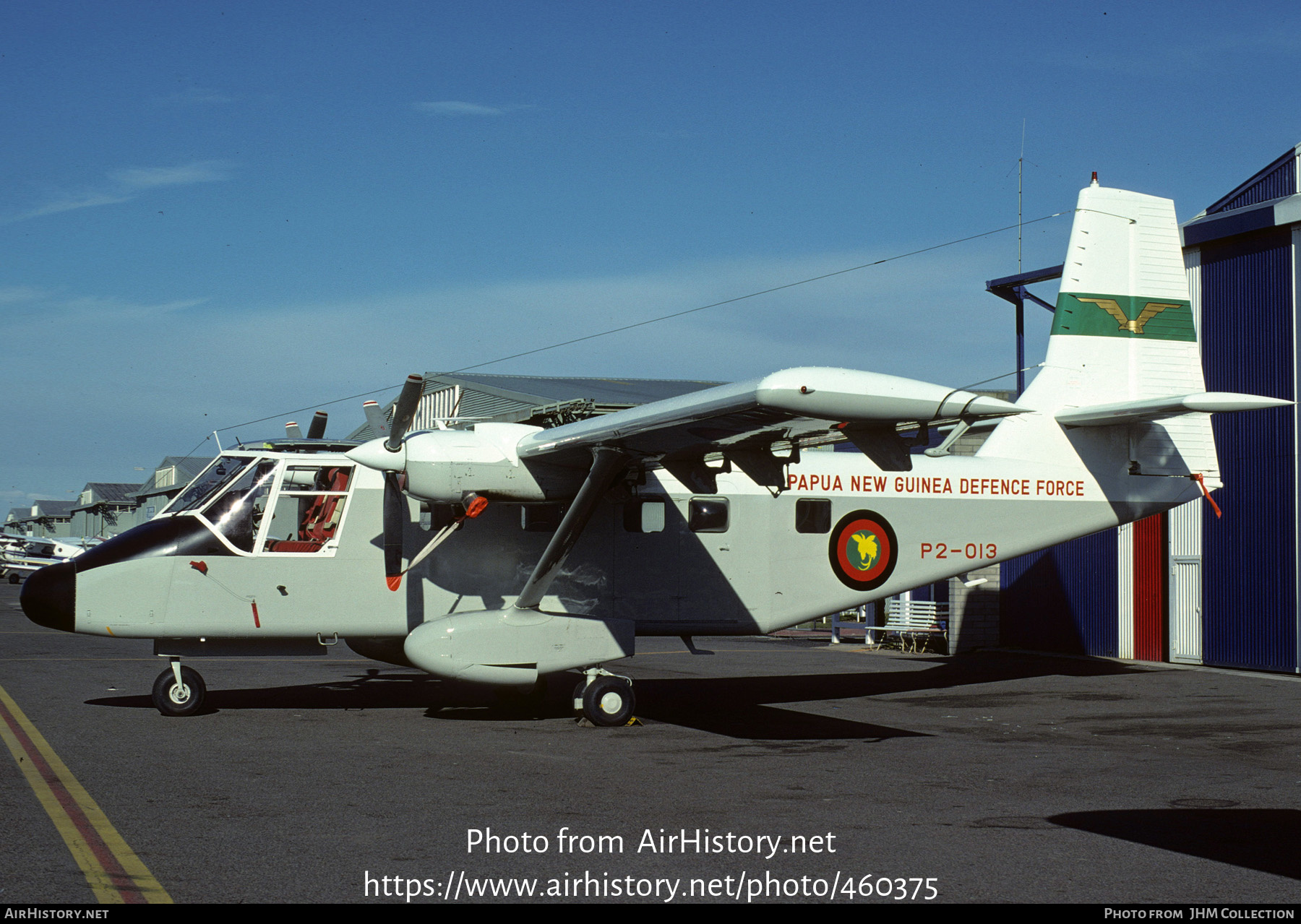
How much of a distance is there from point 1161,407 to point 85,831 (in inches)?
473

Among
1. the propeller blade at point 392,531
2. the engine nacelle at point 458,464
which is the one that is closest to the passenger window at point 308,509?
the propeller blade at point 392,531

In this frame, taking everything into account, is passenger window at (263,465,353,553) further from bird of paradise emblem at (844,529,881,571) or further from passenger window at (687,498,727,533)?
bird of paradise emblem at (844,529,881,571)

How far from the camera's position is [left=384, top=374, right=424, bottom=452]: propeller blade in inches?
484

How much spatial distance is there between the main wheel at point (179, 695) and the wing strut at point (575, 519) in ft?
12.4

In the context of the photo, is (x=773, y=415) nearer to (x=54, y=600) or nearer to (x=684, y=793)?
(x=684, y=793)

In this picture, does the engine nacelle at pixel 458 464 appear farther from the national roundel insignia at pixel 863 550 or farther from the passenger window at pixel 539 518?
the national roundel insignia at pixel 863 550

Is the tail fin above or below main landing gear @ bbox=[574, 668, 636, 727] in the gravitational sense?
above

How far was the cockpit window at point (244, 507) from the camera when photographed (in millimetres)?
13039

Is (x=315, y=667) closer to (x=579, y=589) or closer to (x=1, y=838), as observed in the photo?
(x=579, y=589)

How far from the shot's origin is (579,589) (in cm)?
1398

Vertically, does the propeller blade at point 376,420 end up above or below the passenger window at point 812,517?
above

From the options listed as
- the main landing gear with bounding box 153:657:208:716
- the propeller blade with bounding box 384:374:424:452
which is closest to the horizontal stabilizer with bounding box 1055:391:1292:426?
the propeller blade with bounding box 384:374:424:452

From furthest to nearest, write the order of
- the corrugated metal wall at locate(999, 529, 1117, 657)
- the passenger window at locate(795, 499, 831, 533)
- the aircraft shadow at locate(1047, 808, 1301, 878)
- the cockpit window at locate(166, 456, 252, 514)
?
the corrugated metal wall at locate(999, 529, 1117, 657) → the passenger window at locate(795, 499, 831, 533) → the cockpit window at locate(166, 456, 252, 514) → the aircraft shadow at locate(1047, 808, 1301, 878)

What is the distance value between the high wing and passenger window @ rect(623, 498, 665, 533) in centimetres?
186
